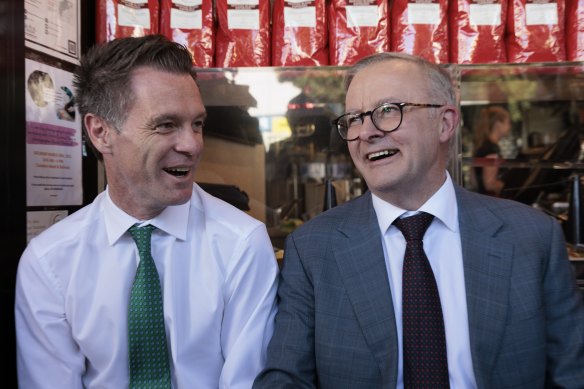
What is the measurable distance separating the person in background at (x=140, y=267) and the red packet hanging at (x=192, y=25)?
22.4 inches

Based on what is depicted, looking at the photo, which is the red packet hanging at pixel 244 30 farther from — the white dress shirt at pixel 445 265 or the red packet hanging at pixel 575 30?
the red packet hanging at pixel 575 30

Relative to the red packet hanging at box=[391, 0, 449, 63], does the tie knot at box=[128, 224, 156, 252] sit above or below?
below

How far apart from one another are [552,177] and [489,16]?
2.84ft

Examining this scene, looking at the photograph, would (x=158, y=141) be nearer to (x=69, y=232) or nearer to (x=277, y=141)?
(x=69, y=232)

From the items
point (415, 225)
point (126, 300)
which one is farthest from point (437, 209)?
point (126, 300)

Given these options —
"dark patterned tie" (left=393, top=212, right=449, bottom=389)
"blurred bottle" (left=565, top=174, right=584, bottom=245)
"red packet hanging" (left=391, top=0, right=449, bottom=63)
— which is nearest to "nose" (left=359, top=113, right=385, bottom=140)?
"dark patterned tie" (left=393, top=212, right=449, bottom=389)

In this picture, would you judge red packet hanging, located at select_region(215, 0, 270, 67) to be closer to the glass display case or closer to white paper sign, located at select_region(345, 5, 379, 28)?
the glass display case

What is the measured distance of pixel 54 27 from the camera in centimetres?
187

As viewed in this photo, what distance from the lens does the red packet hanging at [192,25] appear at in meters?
2.05

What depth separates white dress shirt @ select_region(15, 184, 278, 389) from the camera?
1.42 metres

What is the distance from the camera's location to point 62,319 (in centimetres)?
143

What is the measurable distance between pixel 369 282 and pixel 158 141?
2.07ft

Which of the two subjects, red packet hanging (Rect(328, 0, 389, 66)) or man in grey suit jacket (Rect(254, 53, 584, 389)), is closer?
man in grey suit jacket (Rect(254, 53, 584, 389))

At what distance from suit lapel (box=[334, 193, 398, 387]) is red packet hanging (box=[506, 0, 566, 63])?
38.1 inches
